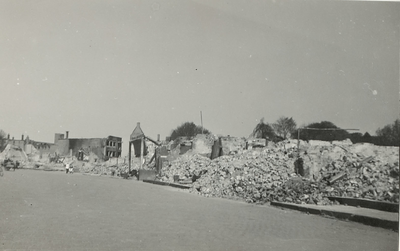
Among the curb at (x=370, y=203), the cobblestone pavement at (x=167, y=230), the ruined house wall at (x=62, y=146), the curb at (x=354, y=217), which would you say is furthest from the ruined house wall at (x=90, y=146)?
the curb at (x=354, y=217)

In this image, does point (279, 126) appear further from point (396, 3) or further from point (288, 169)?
point (396, 3)

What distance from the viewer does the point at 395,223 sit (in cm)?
847

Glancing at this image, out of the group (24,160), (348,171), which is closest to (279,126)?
(348,171)

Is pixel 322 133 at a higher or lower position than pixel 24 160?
higher

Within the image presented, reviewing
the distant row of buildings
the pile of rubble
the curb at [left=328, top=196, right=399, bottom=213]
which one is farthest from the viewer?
the distant row of buildings

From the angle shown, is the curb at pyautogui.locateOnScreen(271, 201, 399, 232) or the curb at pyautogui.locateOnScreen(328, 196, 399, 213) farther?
the curb at pyautogui.locateOnScreen(328, 196, 399, 213)

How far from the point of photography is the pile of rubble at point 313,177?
12.7 metres

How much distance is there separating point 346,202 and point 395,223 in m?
4.38

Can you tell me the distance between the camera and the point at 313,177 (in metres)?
16.4

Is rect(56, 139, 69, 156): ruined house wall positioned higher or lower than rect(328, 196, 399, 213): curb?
higher

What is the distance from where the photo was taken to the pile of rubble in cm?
1266

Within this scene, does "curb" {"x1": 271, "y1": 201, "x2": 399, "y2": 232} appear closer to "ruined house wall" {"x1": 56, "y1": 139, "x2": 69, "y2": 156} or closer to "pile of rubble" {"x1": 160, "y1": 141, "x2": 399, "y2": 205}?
"pile of rubble" {"x1": 160, "y1": 141, "x2": 399, "y2": 205}

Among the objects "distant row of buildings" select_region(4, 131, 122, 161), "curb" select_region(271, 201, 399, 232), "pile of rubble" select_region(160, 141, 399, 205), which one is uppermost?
"distant row of buildings" select_region(4, 131, 122, 161)

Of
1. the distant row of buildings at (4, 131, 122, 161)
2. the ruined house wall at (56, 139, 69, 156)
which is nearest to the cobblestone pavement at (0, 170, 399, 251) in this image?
the ruined house wall at (56, 139, 69, 156)
